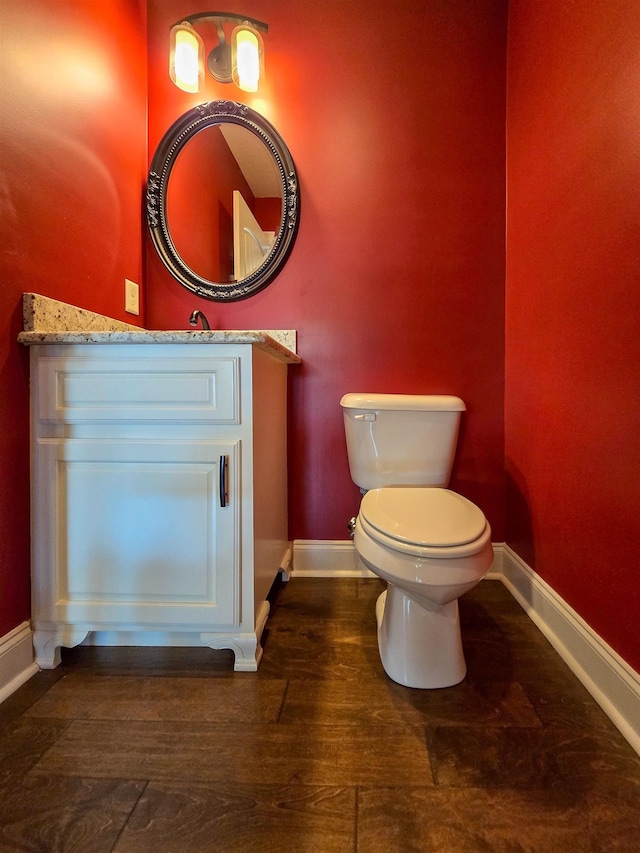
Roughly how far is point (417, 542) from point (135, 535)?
72 cm

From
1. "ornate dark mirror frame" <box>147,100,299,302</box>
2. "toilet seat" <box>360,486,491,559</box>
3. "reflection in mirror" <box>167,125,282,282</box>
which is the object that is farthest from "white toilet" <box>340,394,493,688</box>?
"reflection in mirror" <box>167,125,282,282</box>

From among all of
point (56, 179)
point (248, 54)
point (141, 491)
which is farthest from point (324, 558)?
point (248, 54)

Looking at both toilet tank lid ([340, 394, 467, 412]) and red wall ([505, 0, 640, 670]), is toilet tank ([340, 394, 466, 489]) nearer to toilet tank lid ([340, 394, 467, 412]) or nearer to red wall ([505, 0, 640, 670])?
toilet tank lid ([340, 394, 467, 412])

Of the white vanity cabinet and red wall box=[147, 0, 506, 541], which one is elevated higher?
red wall box=[147, 0, 506, 541]

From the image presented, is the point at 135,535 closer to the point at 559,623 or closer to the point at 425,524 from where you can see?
the point at 425,524

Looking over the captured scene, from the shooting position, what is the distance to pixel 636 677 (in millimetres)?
845

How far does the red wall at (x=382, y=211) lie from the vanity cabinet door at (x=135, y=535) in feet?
2.09

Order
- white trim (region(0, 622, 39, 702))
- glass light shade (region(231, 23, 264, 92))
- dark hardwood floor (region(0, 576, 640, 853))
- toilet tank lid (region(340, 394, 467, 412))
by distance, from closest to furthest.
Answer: dark hardwood floor (region(0, 576, 640, 853)) < white trim (region(0, 622, 39, 702)) < toilet tank lid (region(340, 394, 467, 412)) < glass light shade (region(231, 23, 264, 92))

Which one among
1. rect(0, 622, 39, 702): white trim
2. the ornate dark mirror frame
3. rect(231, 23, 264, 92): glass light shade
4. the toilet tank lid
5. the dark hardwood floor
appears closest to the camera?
the dark hardwood floor

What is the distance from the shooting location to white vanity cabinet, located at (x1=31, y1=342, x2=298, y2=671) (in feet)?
3.29

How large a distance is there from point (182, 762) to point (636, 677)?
38.4 inches

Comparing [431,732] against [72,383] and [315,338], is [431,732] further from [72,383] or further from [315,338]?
[315,338]

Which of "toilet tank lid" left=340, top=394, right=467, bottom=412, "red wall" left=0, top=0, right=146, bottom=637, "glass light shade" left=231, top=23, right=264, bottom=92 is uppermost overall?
"glass light shade" left=231, top=23, right=264, bottom=92

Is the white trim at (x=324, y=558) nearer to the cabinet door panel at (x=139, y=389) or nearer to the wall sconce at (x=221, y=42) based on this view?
the cabinet door panel at (x=139, y=389)
